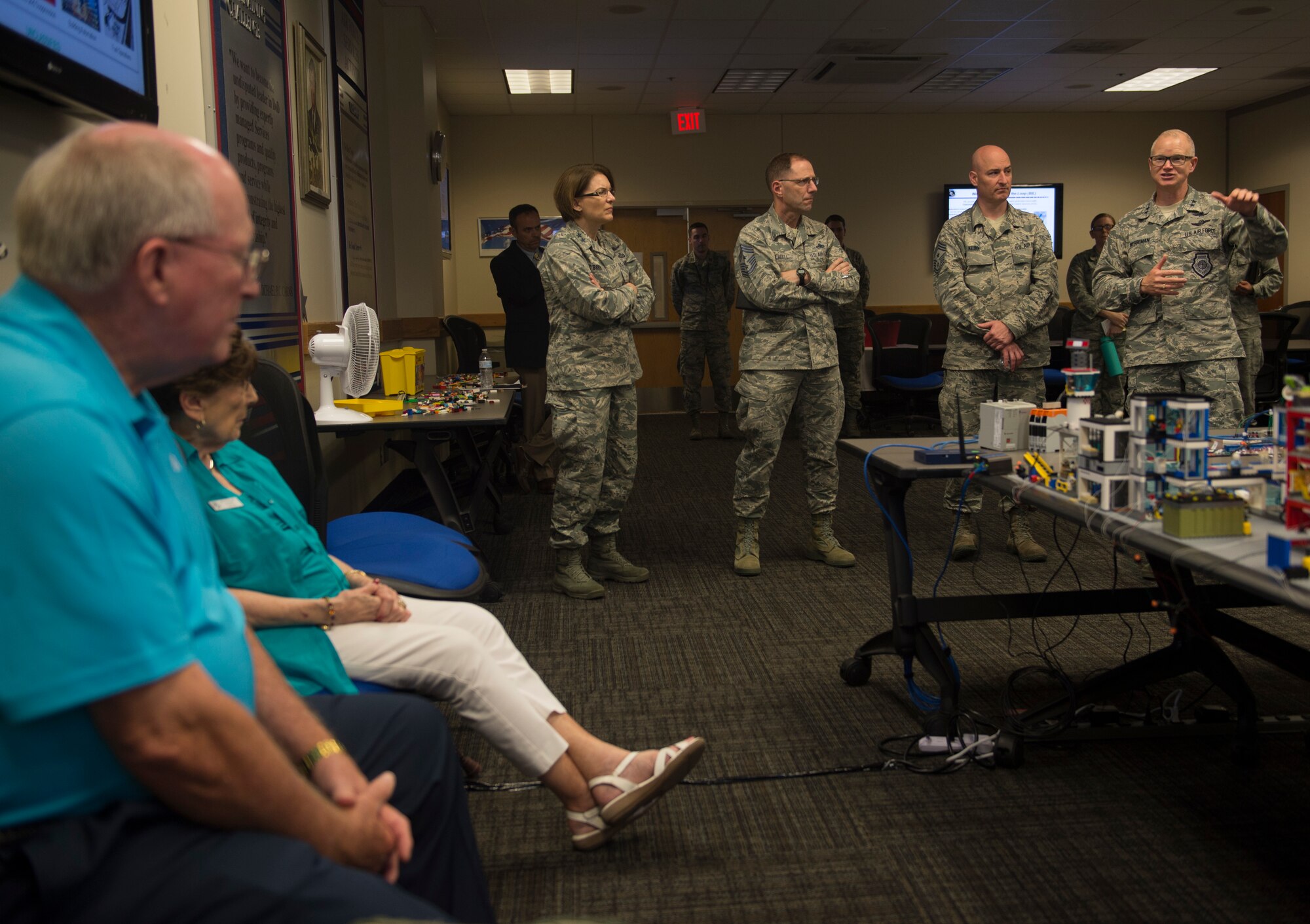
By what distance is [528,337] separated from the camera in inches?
211

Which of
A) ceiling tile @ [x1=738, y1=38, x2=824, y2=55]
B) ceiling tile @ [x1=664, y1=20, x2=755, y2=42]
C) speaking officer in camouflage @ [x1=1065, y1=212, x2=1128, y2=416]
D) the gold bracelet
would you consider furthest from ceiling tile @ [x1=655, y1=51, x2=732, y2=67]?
the gold bracelet

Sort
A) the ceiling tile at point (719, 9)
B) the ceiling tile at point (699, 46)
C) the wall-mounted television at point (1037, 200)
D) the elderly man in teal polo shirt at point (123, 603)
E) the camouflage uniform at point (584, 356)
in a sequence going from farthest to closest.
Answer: the wall-mounted television at point (1037, 200) < the ceiling tile at point (699, 46) < the ceiling tile at point (719, 9) < the camouflage uniform at point (584, 356) < the elderly man in teal polo shirt at point (123, 603)

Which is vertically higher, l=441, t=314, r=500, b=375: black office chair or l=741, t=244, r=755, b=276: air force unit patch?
l=741, t=244, r=755, b=276: air force unit patch

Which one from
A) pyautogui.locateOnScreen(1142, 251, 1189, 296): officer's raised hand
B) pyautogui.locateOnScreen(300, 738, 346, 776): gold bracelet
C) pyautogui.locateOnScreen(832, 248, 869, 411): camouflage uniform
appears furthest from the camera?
pyautogui.locateOnScreen(832, 248, 869, 411): camouflage uniform

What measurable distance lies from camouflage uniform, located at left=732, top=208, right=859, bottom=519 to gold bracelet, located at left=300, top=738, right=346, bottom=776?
8.57ft

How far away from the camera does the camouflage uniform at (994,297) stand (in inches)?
141

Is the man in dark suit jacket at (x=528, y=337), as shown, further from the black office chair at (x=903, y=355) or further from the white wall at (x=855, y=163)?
the white wall at (x=855, y=163)

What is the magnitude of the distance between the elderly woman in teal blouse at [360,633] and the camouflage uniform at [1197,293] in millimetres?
2427

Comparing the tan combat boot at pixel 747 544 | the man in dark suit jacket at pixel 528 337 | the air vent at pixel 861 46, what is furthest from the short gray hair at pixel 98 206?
the air vent at pixel 861 46

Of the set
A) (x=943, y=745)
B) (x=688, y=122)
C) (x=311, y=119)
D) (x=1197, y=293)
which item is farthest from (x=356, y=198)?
(x=688, y=122)

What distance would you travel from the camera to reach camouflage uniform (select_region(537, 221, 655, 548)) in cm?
333

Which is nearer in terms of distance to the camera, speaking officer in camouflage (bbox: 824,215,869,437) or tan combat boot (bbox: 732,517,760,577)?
tan combat boot (bbox: 732,517,760,577)

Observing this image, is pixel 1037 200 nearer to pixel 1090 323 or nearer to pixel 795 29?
pixel 1090 323

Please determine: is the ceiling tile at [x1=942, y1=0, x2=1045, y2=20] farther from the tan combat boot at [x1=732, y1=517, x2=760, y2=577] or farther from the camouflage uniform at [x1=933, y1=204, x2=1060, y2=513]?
the tan combat boot at [x1=732, y1=517, x2=760, y2=577]
